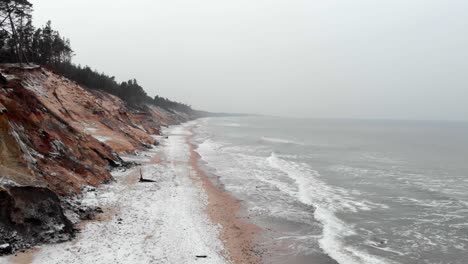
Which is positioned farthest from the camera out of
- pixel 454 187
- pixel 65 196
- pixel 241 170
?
pixel 241 170

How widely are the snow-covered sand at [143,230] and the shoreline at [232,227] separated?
1.57ft

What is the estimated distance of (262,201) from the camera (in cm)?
2600

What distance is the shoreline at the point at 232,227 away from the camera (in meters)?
16.0

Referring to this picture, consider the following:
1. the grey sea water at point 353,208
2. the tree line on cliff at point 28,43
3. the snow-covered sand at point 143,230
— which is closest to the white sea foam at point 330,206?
the grey sea water at point 353,208

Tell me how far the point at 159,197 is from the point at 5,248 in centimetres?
1077

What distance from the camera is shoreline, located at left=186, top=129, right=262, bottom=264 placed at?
52.6ft

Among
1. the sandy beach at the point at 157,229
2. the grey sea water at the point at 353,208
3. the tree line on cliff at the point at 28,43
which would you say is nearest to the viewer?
the sandy beach at the point at 157,229

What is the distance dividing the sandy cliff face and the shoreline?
7287mm

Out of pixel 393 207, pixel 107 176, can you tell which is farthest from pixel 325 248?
pixel 107 176

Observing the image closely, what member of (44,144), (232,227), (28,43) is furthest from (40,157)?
(28,43)

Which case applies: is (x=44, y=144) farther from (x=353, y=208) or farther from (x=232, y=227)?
(x=353, y=208)

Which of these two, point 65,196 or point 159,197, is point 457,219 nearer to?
point 159,197

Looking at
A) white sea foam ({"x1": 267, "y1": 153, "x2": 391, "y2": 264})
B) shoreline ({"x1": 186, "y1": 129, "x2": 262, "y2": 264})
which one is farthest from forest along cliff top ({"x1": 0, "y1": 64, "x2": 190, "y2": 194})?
white sea foam ({"x1": 267, "y1": 153, "x2": 391, "y2": 264})

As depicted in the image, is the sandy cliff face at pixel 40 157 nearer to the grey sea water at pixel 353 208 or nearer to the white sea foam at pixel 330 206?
the grey sea water at pixel 353 208
